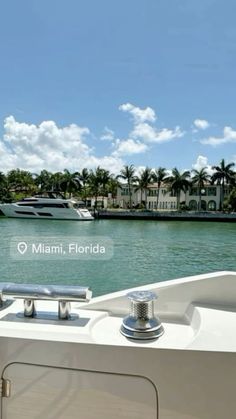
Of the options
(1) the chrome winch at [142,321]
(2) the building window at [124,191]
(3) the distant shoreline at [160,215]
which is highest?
(2) the building window at [124,191]

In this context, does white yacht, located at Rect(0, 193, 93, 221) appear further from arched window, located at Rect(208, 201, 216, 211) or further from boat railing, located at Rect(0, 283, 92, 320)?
boat railing, located at Rect(0, 283, 92, 320)

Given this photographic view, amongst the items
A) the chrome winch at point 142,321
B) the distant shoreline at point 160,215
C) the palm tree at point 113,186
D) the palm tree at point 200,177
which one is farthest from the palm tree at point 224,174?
the chrome winch at point 142,321

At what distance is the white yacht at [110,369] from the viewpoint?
744mm

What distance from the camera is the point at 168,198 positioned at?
1718 inches

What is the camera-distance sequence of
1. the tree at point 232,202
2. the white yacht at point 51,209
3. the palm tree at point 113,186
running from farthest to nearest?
the palm tree at point 113,186 → the tree at point 232,202 → the white yacht at point 51,209

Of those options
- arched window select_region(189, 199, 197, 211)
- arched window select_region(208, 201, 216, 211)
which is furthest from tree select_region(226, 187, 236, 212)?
arched window select_region(189, 199, 197, 211)

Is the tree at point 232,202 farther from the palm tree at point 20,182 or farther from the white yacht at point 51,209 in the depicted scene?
the palm tree at point 20,182

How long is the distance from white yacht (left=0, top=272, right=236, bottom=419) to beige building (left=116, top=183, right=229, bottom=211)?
4091 cm

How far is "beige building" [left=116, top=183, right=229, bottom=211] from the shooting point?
4112 centimetres

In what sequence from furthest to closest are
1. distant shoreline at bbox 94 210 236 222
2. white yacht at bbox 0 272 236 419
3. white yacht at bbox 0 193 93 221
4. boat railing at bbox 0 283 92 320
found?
distant shoreline at bbox 94 210 236 222
white yacht at bbox 0 193 93 221
boat railing at bbox 0 283 92 320
white yacht at bbox 0 272 236 419

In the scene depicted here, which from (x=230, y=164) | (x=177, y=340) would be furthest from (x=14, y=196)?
(x=177, y=340)

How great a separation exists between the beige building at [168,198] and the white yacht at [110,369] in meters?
40.9

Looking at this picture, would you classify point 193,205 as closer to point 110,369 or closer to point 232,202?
point 232,202

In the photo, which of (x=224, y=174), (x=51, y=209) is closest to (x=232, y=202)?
(x=224, y=174)
